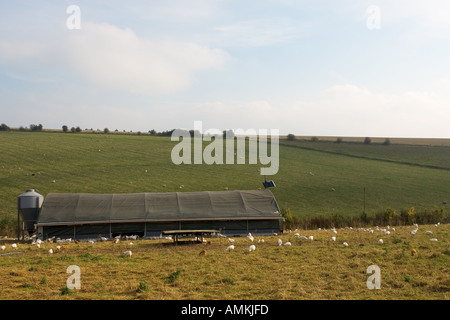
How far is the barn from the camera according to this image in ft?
93.1

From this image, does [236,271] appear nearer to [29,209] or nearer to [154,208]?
[154,208]

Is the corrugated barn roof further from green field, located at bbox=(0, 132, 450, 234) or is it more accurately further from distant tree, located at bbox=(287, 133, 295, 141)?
distant tree, located at bbox=(287, 133, 295, 141)

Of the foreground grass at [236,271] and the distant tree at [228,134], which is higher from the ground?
the distant tree at [228,134]

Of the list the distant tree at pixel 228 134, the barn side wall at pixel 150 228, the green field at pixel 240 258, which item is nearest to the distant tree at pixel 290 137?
the distant tree at pixel 228 134

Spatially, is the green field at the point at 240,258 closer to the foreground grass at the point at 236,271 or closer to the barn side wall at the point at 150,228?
the foreground grass at the point at 236,271

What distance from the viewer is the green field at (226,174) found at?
162 feet

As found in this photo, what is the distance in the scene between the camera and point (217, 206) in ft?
101

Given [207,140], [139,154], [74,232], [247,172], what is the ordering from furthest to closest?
[207,140] → [139,154] → [247,172] → [74,232]

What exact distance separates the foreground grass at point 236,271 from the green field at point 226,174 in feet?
52.6

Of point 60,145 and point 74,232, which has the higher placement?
point 60,145

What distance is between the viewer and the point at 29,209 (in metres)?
29.0

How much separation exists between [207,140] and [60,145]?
25.7m
